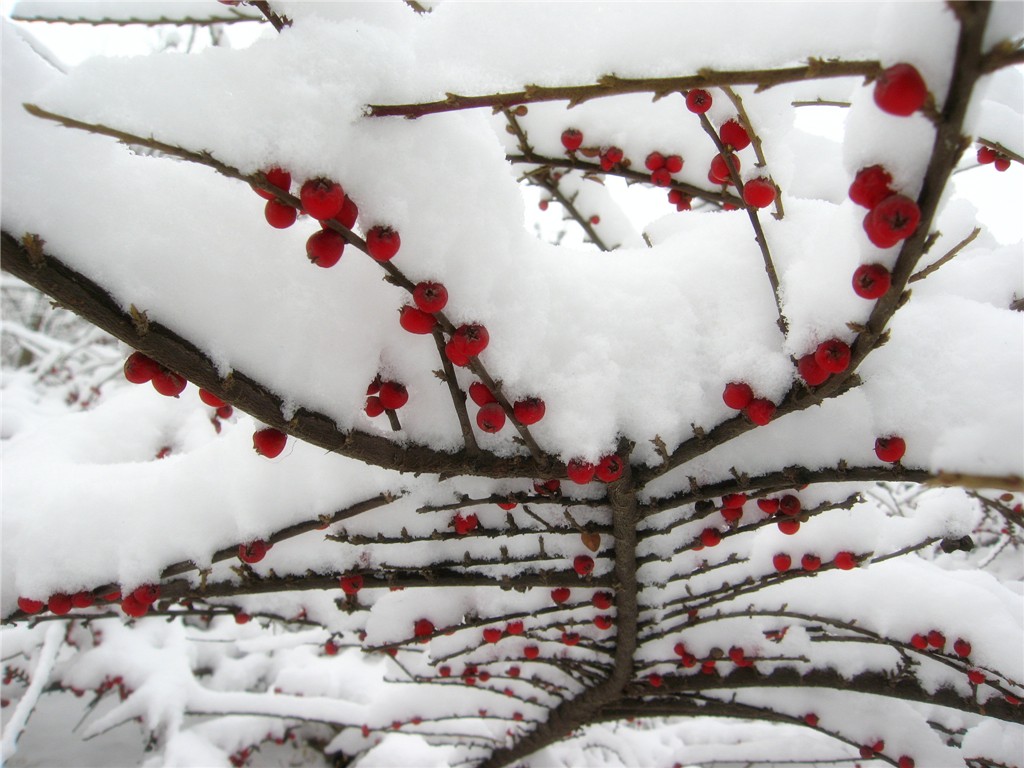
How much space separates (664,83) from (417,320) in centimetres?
65

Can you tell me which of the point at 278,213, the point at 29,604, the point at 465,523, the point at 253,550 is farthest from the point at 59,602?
the point at 278,213

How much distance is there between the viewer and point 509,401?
1487mm

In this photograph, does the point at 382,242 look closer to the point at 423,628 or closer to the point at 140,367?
the point at 140,367

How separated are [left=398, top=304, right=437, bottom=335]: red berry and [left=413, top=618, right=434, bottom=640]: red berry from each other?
66.7 inches

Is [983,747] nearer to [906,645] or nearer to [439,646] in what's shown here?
[906,645]

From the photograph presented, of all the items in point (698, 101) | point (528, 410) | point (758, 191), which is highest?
point (698, 101)

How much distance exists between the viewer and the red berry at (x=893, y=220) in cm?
88

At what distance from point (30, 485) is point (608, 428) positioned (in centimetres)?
225

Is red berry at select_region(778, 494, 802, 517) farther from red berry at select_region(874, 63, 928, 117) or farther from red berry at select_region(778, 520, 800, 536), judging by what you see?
red berry at select_region(874, 63, 928, 117)

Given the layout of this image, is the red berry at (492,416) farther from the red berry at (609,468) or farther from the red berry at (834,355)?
the red berry at (834,355)

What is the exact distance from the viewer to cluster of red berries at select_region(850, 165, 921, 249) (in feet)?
2.90

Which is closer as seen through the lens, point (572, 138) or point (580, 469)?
point (580, 469)

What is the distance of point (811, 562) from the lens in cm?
234

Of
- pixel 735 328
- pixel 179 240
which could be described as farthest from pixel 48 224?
pixel 735 328
